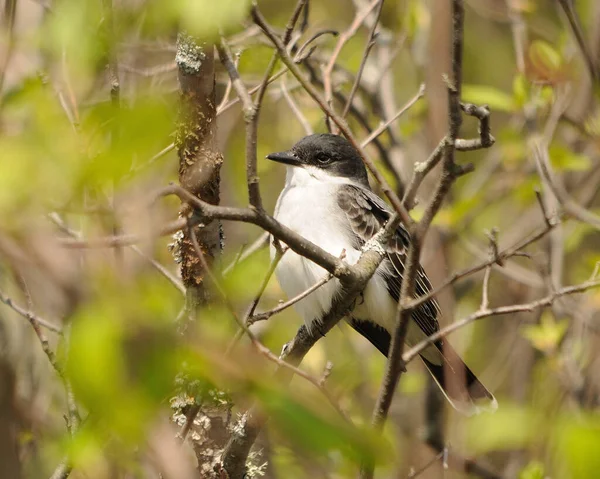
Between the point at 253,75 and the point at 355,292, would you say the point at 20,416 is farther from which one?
the point at 253,75

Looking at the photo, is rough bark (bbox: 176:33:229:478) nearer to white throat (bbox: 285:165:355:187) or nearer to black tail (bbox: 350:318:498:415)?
white throat (bbox: 285:165:355:187)

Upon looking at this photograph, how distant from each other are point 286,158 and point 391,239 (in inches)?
28.2

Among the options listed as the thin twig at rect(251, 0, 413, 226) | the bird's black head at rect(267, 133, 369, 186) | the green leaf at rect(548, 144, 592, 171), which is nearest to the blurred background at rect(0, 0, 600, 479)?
the green leaf at rect(548, 144, 592, 171)

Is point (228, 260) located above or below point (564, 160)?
below

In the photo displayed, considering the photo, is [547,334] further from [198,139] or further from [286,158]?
[198,139]

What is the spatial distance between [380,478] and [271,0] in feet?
12.6

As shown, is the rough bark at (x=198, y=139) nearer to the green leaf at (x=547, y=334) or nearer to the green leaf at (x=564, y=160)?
the green leaf at (x=564, y=160)

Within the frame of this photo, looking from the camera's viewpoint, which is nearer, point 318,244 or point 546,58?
point 318,244

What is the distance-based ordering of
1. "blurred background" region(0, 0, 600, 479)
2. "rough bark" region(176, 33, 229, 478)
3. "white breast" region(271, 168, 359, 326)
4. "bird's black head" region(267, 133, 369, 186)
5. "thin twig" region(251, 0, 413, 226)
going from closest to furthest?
1. "blurred background" region(0, 0, 600, 479)
2. "thin twig" region(251, 0, 413, 226)
3. "rough bark" region(176, 33, 229, 478)
4. "white breast" region(271, 168, 359, 326)
5. "bird's black head" region(267, 133, 369, 186)

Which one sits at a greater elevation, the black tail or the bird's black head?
the bird's black head

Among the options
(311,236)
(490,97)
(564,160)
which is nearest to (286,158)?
(311,236)

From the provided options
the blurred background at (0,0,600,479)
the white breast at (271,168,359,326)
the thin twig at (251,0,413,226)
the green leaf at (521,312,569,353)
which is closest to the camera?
the blurred background at (0,0,600,479)

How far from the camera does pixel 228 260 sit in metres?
3.88

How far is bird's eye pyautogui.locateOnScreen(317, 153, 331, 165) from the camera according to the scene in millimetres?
4938
